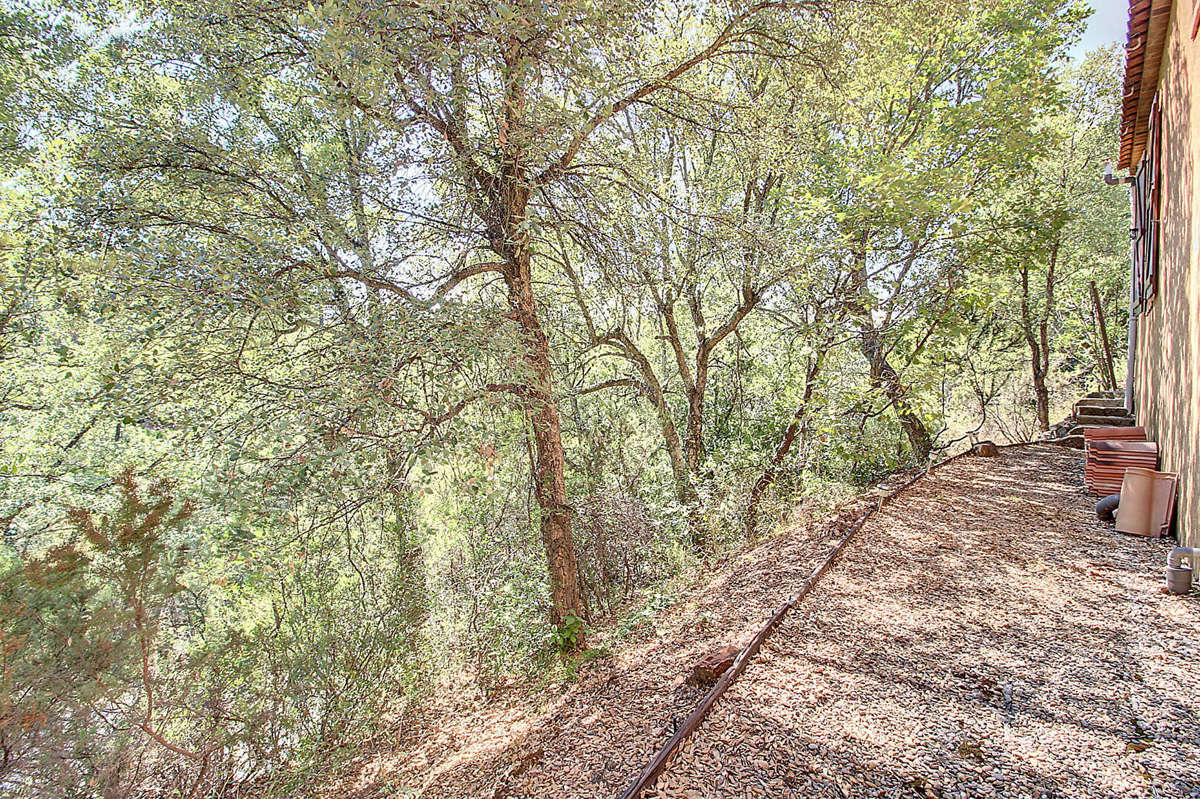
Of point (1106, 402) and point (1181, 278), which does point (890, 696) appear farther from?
point (1106, 402)

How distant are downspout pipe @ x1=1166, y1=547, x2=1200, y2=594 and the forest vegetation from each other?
3.77 m

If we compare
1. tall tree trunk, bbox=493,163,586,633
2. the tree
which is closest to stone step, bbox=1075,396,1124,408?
the tree

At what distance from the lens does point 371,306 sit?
3789mm

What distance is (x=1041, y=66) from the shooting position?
8.84m

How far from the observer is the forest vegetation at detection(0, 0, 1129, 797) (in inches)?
128

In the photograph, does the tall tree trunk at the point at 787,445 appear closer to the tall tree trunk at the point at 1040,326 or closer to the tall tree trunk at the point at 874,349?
the tall tree trunk at the point at 874,349

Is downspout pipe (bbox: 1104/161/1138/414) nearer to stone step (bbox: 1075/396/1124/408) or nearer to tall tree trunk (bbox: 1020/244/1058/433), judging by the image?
stone step (bbox: 1075/396/1124/408)

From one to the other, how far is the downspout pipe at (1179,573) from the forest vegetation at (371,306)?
3769 mm

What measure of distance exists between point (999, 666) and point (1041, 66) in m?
10.1

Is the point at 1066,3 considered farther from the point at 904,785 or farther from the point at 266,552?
the point at 266,552

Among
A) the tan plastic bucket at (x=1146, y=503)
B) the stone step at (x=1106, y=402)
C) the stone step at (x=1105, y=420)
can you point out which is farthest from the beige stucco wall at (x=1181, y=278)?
the stone step at (x=1106, y=402)

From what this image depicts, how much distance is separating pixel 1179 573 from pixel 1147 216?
5.31m

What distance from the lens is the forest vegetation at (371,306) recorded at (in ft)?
10.7

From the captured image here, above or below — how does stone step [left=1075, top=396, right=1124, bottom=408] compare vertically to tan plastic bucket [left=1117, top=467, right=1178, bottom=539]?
above
